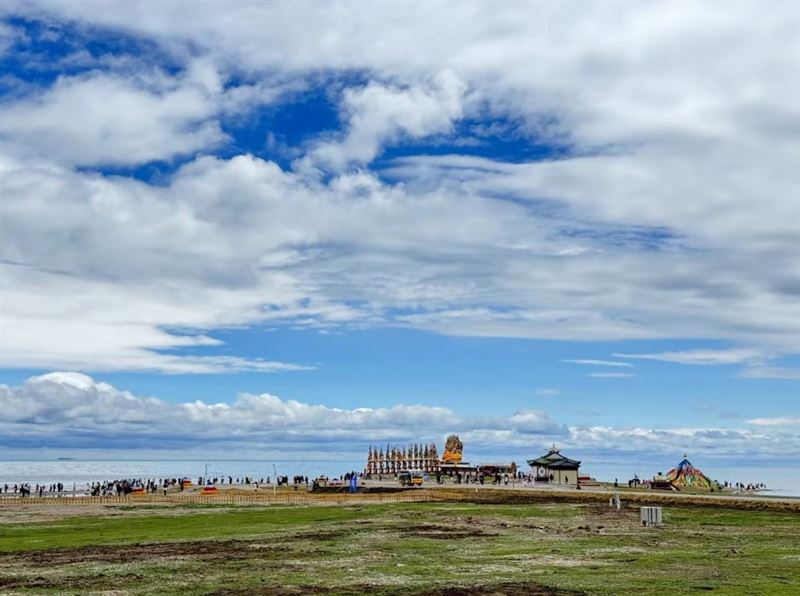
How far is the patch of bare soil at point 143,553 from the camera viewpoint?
37406 mm

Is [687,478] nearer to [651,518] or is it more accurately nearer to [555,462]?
[555,462]

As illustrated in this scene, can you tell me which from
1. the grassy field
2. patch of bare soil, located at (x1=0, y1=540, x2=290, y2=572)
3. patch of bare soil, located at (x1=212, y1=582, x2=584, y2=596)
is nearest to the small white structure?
the grassy field

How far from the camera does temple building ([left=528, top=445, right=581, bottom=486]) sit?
4882 inches

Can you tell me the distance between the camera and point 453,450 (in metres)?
Answer: 166

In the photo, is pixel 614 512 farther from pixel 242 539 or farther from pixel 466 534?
pixel 242 539

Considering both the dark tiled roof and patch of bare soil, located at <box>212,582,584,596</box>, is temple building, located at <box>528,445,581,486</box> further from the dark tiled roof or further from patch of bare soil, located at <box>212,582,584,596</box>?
patch of bare soil, located at <box>212,582,584,596</box>

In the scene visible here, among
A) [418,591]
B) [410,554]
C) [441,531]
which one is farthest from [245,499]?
[418,591]

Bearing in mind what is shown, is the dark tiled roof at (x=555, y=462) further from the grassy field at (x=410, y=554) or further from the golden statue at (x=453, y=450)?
the grassy field at (x=410, y=554)

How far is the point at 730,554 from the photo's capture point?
124ft

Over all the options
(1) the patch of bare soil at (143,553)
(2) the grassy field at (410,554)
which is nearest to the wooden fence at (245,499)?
(2) the grassy field at (410,554)

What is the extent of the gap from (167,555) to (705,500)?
59683 millimetres

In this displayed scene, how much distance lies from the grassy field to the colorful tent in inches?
2416

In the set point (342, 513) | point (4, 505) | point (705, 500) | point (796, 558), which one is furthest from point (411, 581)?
point (4, 505)

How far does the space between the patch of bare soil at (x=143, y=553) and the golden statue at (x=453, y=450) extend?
119728 millimetres
